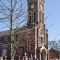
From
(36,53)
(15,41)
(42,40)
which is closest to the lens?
(15,41)

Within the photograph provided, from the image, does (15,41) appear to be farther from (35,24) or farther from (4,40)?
(4,40)

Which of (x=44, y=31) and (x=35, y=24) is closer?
(x=35, y=24)

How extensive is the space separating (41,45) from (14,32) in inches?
1722

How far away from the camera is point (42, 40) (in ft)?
195

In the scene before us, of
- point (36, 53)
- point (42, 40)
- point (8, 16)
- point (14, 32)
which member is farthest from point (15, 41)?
point (42, 40)

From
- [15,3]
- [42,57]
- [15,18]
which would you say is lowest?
[42,57]

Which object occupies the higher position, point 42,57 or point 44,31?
point 44,31

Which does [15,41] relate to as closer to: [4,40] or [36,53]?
[36,53]

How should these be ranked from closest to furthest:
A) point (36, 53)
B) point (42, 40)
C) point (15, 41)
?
1. point (15, 41)
2. point (36, 53)
3. point (42, 40)

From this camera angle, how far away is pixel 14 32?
44.8 feet

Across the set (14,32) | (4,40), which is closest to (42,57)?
(4,40)

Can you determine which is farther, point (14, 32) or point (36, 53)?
point (36, 53)

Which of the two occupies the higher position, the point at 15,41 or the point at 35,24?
the point at 35,24

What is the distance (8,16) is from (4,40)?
4835 centimetres
